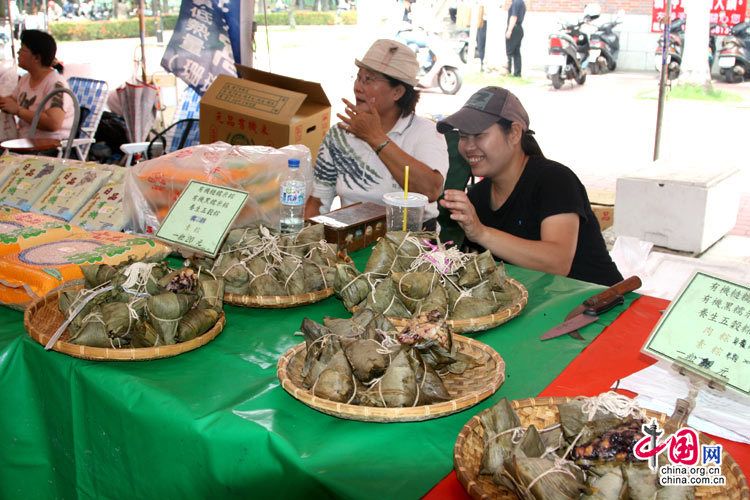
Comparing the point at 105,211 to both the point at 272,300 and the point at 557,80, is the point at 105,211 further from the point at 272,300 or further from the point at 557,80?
the point at 557,80

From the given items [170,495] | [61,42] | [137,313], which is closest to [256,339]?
[137,313]

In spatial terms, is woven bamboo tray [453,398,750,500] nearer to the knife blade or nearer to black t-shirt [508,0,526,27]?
the knife blade

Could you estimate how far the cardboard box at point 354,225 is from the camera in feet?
7.34

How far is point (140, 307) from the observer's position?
5.09 ft

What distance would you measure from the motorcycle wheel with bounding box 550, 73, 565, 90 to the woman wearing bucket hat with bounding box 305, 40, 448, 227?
17.5 ft

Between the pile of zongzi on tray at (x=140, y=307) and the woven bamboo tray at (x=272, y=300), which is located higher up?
the pile of zongzi on tray at (x=140, y=307)

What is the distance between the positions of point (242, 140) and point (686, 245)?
2.59 m

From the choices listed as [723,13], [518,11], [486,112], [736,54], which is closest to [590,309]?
[486,112]

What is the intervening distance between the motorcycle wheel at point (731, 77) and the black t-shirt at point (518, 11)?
2.10 metres

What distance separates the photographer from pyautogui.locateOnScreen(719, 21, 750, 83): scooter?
6.18 metres

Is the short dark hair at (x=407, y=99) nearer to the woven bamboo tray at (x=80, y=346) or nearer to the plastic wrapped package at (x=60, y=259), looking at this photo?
the plastic wrapped package at (x=60, y=259)

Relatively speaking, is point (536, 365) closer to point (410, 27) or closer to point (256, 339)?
point (256, 339)

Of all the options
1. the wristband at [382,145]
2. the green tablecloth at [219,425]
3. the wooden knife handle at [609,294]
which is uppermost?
the wristband at [382,145]

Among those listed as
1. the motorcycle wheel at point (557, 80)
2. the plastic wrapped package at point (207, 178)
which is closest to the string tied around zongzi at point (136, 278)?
the plastic wrapped package at point (207, 178)
